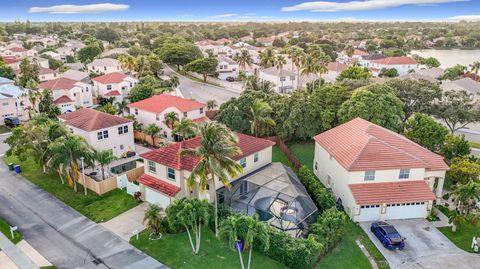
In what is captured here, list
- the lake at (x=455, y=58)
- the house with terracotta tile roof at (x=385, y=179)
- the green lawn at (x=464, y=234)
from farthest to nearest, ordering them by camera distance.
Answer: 1. the lake at (x=455, y=58)
2. the house with terracotta tile roof at (x=385, y=179)
3. the green lawn at (x=464, y=234)

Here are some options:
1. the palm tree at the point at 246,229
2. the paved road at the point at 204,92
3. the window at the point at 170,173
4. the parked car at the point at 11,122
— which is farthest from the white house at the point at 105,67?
the palm tree at the point at 246,229

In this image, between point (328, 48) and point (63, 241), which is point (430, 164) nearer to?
point (63, 241)

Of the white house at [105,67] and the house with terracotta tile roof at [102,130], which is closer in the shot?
the house with terracotta tile roof at [102,130]

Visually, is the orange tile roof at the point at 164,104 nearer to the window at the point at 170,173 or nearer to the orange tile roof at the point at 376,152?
the window at the point at 170,173

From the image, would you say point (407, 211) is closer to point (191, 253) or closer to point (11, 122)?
point (191, 253)

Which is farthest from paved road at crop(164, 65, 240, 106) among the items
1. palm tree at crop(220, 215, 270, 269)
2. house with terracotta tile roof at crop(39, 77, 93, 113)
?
palm tree at crop(220, 215, 270, 269)
